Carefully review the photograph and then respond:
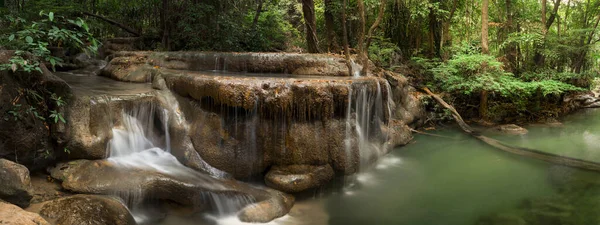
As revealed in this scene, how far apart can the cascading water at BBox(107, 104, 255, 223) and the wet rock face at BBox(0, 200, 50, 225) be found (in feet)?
4.86

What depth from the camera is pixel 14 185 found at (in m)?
4.02

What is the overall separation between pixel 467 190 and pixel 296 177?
3.38m

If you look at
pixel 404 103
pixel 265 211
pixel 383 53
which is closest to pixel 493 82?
pixel 404 103

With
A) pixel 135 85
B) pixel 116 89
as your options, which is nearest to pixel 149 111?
pixel 116 89

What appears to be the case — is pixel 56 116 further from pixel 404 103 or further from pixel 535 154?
pixel 535 154

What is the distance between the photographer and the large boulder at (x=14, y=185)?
3959mm

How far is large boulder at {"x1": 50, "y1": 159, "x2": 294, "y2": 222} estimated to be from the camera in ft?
16.6

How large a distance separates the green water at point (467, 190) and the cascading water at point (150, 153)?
1.21m

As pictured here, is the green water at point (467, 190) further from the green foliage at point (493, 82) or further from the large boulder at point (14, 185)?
the large boulder at point (14, 185)

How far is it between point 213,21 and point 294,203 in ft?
26.9

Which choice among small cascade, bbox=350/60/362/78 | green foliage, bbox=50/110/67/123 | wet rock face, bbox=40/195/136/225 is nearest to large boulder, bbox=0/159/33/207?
wet rock face, bbox=40/195/136/225

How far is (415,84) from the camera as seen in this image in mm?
12727

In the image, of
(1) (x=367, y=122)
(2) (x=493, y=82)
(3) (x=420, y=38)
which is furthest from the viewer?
(3) (x=420, y=38)

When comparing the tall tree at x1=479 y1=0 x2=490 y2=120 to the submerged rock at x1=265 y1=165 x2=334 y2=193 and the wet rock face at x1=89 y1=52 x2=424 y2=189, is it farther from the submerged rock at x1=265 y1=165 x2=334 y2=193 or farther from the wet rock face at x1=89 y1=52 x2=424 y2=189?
the submerged rock at x1=265 y1=165 x2=334 y2=193
